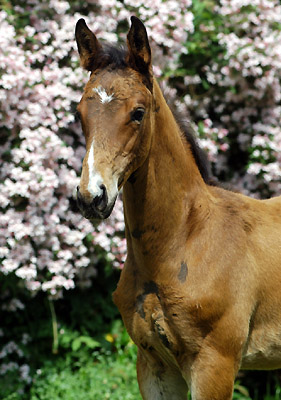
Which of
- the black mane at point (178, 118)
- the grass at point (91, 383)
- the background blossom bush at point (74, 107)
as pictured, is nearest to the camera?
the black mane at point (178, 118)

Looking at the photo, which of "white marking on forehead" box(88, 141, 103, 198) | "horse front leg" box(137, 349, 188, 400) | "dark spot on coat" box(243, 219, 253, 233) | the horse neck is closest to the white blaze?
"white marking on forehead" box(88, 141, 103, 198)

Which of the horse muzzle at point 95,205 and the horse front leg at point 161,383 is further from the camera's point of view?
the horse front leg at point 161,383

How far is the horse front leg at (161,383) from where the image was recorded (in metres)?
2.88

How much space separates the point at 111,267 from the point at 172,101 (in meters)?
2.08

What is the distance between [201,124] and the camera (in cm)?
489

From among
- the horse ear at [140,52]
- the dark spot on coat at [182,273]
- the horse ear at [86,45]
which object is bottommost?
the dark spot on coat at [182,273]

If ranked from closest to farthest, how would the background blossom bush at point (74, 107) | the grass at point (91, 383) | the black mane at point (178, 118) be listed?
the black mane at point (178, 118)
the background blossom bush at point (74, 107)
the grass at point (91, 383)

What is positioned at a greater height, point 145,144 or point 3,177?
point 3,177

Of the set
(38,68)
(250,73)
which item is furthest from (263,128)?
(38,68)

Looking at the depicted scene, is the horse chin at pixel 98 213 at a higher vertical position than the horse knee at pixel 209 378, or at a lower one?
higher

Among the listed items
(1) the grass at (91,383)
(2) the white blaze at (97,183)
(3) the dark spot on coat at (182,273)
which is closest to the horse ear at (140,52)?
(2) the white blaze at (97,183)

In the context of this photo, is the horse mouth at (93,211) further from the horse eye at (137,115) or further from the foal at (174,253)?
the horse eye at (137,115)

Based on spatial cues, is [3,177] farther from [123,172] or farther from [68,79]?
[123,172]

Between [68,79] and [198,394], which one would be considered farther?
[68,79]
